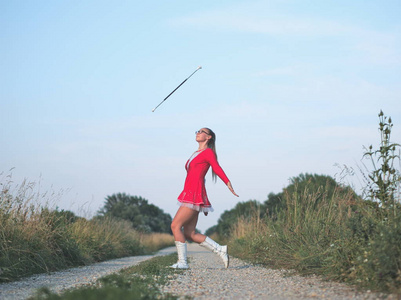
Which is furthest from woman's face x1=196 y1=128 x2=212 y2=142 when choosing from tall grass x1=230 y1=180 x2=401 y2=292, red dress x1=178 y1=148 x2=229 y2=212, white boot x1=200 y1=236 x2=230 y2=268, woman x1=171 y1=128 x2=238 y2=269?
tall grass x1=230 y1=180 x2=401 y2=292

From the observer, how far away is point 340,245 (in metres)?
6.23

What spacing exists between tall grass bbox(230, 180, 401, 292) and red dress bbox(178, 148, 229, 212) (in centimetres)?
168

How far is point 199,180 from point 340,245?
2942mm

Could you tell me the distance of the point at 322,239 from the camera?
23.9 ft

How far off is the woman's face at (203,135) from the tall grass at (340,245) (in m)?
2.32

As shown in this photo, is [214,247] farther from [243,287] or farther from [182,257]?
[243,287]

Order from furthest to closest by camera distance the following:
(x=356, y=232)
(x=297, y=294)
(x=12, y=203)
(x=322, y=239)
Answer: (x=12, y=203)
(x=322, y=239)
(x=356, y=232)
(x=297, y=294)

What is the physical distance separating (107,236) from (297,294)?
446 inches

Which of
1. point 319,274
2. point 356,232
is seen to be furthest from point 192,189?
point 356,232

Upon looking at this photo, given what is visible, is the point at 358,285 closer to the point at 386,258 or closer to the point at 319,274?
the point at 386,258

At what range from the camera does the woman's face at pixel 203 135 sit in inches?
341

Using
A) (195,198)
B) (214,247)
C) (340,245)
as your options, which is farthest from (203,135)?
(340,245)

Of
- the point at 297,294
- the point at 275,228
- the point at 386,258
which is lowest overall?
the point at 297,294

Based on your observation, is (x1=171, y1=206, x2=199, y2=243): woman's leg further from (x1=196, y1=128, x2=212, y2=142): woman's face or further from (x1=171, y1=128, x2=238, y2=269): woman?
(x1=196, y1=128, x2=212, y2=142): woman's face
